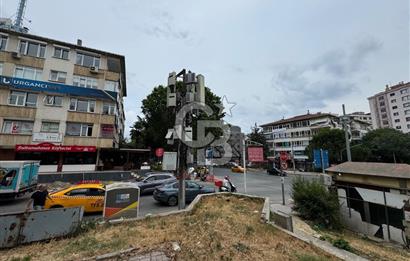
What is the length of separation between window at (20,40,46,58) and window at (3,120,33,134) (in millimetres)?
7683

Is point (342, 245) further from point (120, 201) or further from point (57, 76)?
point (57, 76)

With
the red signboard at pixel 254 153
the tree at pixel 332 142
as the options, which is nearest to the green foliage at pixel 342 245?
the red signboard at pixel 254 153

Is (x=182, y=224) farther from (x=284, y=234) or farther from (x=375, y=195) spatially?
(x=375, y=195)

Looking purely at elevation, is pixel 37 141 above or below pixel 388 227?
above

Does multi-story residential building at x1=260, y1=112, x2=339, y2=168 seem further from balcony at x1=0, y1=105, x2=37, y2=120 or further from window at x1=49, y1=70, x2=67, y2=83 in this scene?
balcony at x1=0, y1=105, x2=37, y2=120

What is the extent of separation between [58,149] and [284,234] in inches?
947

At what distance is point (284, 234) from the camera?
5.95 meters

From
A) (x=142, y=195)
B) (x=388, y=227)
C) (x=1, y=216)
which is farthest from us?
(x=142, y=195)

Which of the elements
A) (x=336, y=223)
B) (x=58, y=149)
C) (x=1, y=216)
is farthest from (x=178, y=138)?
(x=58, y=149)

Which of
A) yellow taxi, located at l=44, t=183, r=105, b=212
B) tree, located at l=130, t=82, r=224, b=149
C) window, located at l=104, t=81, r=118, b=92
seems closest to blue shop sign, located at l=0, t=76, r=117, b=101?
window, located at l=104, t=81, r=118, b=92

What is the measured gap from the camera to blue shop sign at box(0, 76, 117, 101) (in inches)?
868

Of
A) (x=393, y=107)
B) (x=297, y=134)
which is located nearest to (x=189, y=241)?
(x=297, y=134)

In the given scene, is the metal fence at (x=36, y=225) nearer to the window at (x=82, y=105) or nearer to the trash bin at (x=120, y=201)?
the trash bin at (x=120, y=201)

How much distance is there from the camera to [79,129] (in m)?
24.5
